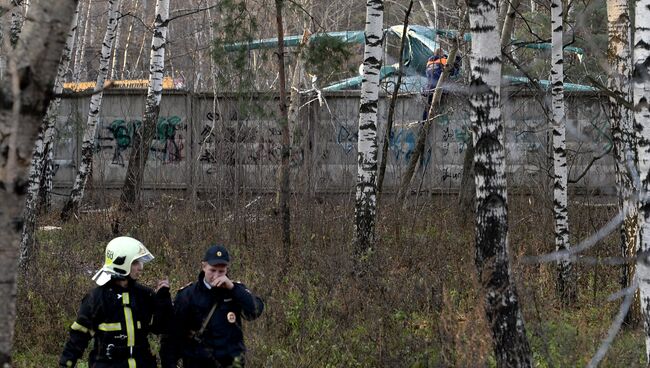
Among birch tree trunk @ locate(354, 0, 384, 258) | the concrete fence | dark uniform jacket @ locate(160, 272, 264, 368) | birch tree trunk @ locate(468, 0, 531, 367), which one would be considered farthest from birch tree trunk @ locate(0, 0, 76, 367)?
the concrete fence

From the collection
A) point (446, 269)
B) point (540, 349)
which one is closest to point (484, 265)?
point (540, 349)

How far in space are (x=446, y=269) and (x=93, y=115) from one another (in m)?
8.68

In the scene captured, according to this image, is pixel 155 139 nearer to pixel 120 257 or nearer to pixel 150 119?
pixel 150 119

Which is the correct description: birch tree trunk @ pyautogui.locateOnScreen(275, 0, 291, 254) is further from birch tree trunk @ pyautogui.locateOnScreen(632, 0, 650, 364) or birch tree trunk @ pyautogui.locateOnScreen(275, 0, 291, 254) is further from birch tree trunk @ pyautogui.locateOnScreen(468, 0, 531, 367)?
birch tree trunk @ pyautogui.locateOnScreen(632, 0, 650, 364)

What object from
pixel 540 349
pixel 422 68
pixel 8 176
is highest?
pixel 422 68

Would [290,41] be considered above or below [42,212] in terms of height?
above

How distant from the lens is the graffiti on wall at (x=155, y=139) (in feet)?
67.1

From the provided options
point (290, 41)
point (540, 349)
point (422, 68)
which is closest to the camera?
point (540, 349)

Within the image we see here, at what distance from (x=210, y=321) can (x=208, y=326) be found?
1.4 inches

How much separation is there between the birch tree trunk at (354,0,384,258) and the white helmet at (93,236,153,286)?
598 centimetres

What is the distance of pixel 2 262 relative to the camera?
3.81m

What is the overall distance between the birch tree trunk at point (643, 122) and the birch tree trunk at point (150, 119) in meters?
10.4

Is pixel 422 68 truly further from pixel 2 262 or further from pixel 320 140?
pixel 2 262

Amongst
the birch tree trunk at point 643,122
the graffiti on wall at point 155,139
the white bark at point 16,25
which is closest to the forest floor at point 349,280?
the birch tree trunk at point 643,122
